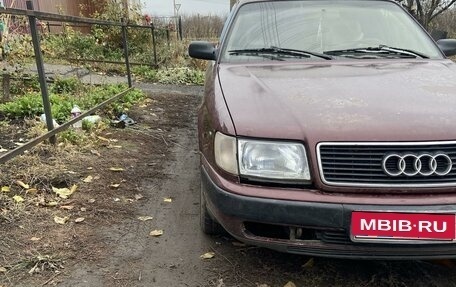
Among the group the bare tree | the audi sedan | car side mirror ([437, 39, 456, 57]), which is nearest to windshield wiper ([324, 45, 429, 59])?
car side mirror ([437, 39, 456, 57])

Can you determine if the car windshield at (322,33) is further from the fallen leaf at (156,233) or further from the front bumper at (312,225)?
the front bumper at (312,225)

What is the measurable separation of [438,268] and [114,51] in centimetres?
1098

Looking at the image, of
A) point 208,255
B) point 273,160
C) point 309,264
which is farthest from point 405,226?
point 208,255

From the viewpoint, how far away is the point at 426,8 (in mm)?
18094

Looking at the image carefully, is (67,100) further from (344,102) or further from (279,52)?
(344,102)

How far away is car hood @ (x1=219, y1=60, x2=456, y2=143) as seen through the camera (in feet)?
6.88

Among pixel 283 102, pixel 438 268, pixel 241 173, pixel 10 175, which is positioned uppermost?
pixel 283 102

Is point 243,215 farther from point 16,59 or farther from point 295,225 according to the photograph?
point 16,59

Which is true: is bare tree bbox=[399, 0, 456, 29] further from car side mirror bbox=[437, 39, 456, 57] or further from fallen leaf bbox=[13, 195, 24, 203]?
fallen leaf bbox=[13, 195, 24, 203]

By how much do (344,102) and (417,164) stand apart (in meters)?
0.49

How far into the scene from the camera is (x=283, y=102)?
7.75ft

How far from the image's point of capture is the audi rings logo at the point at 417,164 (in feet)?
6.76

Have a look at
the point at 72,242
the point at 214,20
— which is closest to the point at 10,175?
the point at 72,242

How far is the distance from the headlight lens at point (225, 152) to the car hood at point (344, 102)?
0.27ft
